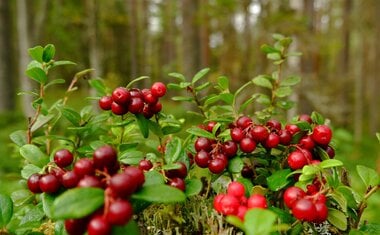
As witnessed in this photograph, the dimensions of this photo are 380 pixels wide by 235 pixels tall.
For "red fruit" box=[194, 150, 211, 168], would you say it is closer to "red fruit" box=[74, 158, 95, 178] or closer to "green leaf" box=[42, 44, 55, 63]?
"red fruit" box=[74, 158, 95, 178]

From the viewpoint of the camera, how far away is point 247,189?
833 mm

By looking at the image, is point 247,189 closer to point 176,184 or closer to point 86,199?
point 176,184

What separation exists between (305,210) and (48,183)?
0.41 metres

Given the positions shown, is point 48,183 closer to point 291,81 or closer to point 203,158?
point 203,158

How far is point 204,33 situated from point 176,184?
1170 centimetres

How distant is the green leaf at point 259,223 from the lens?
56 centimetres

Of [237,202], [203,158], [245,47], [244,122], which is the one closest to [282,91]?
[244,122]

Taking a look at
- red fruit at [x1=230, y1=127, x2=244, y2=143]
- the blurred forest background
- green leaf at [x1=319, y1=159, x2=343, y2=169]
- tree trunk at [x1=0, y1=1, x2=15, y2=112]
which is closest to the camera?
green leaf at [x1=319, y1=159, x2=343, y2=169]

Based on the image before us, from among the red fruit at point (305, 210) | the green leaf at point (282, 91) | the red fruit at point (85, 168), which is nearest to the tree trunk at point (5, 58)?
the green leaf at point (282, 91)

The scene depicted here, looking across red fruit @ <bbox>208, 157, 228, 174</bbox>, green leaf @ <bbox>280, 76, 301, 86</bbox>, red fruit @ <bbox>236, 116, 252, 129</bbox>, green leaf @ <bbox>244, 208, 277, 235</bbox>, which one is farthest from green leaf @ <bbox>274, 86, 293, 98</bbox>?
green leaf @ <bbox>244, 208, 277, 235</bbox>

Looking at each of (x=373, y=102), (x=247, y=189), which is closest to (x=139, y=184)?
(x=247, y=189)

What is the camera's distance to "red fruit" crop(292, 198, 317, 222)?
64 centimetres

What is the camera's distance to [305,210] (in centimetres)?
64

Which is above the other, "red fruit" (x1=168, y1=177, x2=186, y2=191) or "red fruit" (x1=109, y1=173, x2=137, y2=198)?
Answer: "red fruit" (x1=109, y1=173, x2=137, y2=198)
